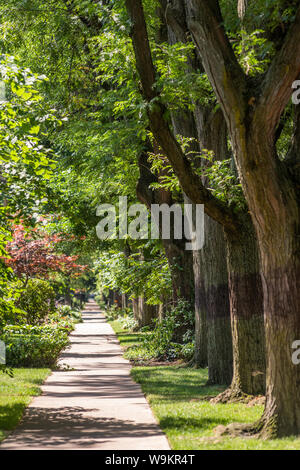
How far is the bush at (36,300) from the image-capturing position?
22958 millimetres

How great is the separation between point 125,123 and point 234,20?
9385mm

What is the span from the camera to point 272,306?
824 cm

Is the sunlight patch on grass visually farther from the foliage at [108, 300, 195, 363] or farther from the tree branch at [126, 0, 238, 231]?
the tree branch at [126, 0, 238, 231]

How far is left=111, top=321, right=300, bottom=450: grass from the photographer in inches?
302

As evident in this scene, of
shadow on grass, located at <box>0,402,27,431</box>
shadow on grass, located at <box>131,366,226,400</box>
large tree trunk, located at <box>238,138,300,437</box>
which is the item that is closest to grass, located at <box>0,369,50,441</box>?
shadow on grass, located at <box>0,402,27,431</box>

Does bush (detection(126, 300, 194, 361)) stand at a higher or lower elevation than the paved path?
higher

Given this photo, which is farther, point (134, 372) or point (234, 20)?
point (134, 372)

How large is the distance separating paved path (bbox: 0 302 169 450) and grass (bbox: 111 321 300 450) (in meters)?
0.22

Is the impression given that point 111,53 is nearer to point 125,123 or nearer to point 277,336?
point 125,123

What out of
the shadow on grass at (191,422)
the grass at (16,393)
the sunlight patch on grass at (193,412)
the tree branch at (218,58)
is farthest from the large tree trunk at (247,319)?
the grass at (16,393)

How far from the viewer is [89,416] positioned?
34.2 ft

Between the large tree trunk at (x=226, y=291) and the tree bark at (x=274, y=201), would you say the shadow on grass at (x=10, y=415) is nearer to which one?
the large tree trunk at (x=226, y=291)

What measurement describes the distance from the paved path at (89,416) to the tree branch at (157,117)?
330cm
